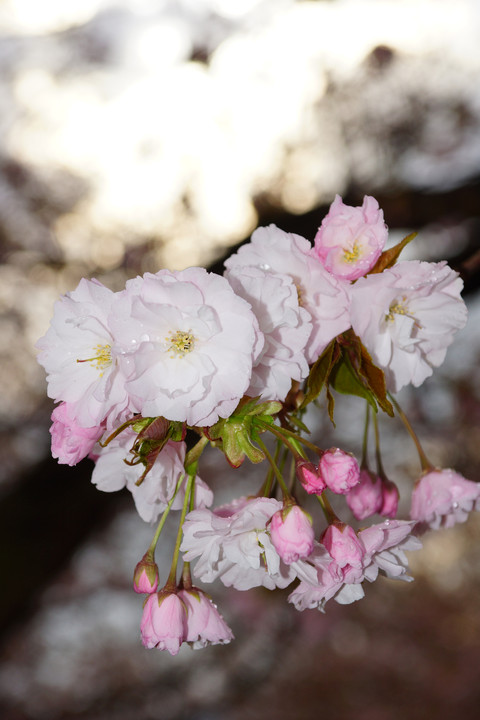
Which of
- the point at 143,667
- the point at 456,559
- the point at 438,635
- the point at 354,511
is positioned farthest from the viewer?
the point at 438,635

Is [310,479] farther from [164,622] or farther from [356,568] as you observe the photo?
[164,622]

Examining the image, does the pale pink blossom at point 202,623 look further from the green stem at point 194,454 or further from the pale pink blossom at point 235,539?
the green stem at point 194,454

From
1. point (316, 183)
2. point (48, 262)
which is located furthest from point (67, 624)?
point (316, 183)

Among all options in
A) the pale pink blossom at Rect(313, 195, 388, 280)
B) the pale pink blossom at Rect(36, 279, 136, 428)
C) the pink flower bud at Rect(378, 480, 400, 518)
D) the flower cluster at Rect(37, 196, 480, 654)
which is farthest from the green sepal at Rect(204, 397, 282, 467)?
the pink flower bud at Rect(378, 480, 400, 518)

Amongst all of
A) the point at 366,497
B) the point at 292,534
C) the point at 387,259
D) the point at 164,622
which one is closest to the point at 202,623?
the point at 164,622

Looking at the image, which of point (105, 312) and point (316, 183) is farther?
point (316, 183)

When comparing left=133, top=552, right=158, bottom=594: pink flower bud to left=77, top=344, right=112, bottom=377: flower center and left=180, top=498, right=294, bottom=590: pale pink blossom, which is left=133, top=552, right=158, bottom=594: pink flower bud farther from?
left=77, top=344, right=112, bottom=377: flower center

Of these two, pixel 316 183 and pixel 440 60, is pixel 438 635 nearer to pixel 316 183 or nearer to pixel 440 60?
pixel 316 183
